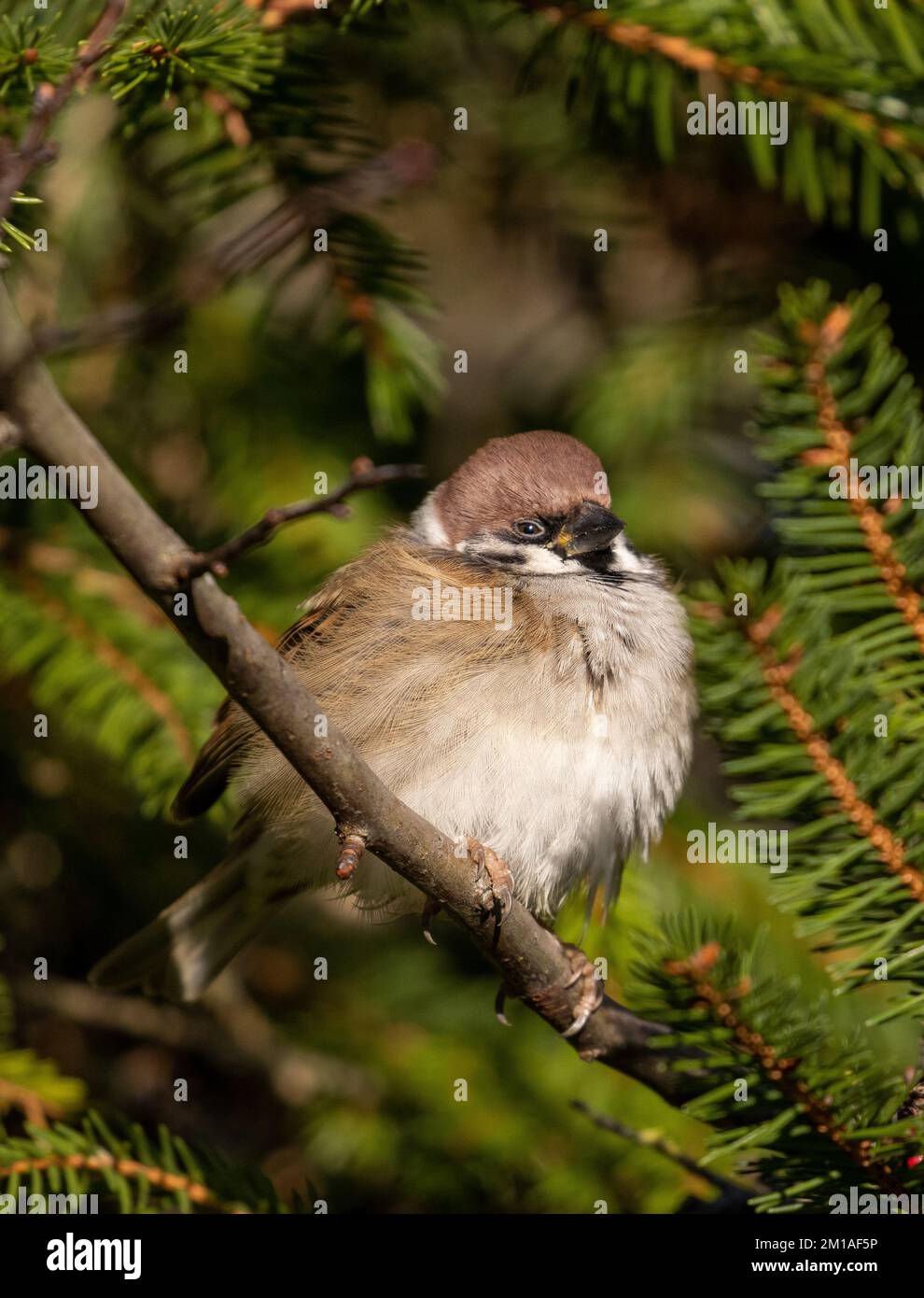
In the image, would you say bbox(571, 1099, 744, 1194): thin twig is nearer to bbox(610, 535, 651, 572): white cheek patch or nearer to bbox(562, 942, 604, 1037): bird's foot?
bbox(562, 942, 604, 1037): bird's foot

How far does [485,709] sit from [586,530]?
1.95 ft

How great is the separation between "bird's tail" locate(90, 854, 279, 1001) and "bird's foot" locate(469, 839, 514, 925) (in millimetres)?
1268

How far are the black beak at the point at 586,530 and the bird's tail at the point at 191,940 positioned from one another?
46.3 inches

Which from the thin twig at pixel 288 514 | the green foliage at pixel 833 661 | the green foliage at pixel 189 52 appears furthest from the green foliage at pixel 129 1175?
the green foliage at pixel 189 52

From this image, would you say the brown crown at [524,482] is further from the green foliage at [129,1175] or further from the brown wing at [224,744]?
the green foliage at [129,1175]

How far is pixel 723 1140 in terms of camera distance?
Answer: 203 centimetres

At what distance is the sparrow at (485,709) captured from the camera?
2.73 m

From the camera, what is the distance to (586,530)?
10.1ft

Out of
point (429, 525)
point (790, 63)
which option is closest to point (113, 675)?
point (429, 525)

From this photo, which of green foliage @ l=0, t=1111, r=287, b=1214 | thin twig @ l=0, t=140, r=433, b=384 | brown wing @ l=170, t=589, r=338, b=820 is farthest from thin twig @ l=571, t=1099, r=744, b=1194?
thin twig @ l=0, t=140, r=433, b=384

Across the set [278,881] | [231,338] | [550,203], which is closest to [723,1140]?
[278,881]

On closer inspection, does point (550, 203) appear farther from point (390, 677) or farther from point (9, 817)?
point (9, 817)

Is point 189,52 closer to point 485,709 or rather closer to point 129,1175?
point 485,709
